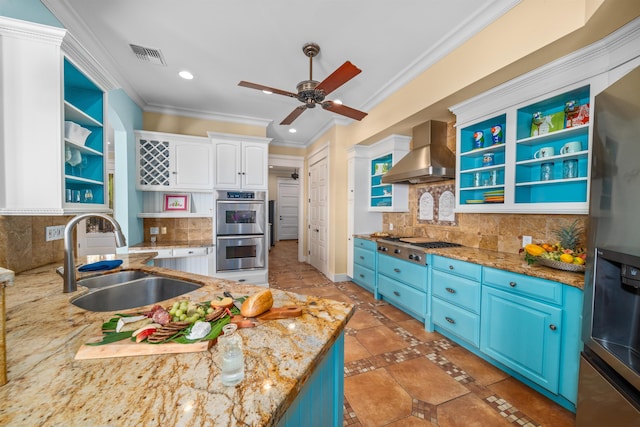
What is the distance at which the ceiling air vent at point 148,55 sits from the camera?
2.51m

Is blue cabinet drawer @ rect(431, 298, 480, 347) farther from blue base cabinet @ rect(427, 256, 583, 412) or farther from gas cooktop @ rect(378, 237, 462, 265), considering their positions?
gas cooktop @ rect(378, 237, 462, 265)

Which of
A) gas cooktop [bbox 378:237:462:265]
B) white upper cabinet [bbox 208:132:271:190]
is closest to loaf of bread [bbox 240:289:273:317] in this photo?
gas cooktop [bbox 378:237:462:265]

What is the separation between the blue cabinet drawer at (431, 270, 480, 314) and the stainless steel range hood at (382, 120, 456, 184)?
1.11 meters

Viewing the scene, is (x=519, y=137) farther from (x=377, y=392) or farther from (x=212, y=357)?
(x=212, y=357)

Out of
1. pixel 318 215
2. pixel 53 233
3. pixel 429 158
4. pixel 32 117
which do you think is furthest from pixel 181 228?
pixel 429 158

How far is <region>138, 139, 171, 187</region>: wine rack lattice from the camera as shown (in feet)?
11.4

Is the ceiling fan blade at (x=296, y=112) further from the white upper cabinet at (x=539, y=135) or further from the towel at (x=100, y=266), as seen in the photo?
the towel at (x=100, y=266)

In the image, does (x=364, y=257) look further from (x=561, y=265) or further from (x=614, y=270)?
(x=614, y=270)

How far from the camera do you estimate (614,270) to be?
112cm

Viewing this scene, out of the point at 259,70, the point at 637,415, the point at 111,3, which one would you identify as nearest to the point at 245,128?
the point at 259,70

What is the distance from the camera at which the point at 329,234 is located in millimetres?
4570

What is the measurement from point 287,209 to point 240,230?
5.69 metres

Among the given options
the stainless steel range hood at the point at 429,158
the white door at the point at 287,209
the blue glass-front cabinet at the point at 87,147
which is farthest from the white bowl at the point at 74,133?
the white door at the point at 287,209

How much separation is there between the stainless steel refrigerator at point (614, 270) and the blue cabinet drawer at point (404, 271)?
1422 mm
